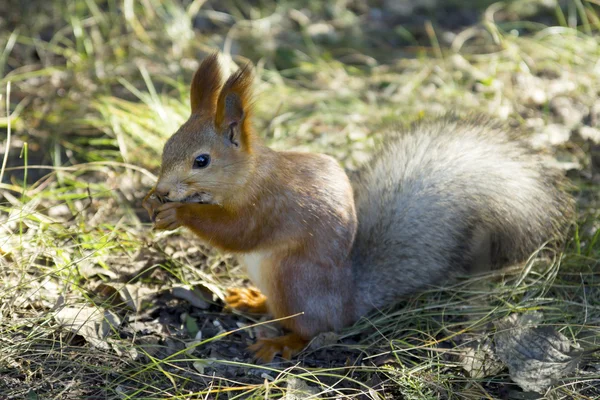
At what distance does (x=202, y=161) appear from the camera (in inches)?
82.6

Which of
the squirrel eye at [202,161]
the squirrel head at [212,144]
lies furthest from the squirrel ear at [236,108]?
the squirrel eye at [202,161]

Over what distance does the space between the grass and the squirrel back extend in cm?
11

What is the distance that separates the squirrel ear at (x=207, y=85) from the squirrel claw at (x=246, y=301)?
74 cm

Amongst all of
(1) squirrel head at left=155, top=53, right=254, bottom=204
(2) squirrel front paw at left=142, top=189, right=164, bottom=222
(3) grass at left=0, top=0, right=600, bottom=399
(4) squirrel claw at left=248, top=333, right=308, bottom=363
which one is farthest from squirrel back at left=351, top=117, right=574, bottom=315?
(2) squirrel front paw at left=142, top=189, right=164, bottom=222

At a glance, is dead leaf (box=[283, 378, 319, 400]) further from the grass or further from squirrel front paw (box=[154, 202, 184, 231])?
squirrel front paw (box=[154, 202, 184, 231])

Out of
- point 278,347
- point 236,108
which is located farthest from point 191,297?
point 236,108

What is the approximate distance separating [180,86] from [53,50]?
0.89 m

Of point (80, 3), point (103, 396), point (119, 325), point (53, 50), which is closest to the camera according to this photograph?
point (103, 396)

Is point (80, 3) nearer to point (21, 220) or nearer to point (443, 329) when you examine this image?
point (21, 220)

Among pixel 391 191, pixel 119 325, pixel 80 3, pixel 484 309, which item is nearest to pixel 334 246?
pixel 391 191

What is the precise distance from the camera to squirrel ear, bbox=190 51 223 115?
2154 mm

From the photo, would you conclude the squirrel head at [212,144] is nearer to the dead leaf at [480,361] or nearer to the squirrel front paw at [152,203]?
the squirrel front paw at [152,203]

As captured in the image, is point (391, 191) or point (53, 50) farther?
point (53, 50)

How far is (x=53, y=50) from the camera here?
3.87 m
